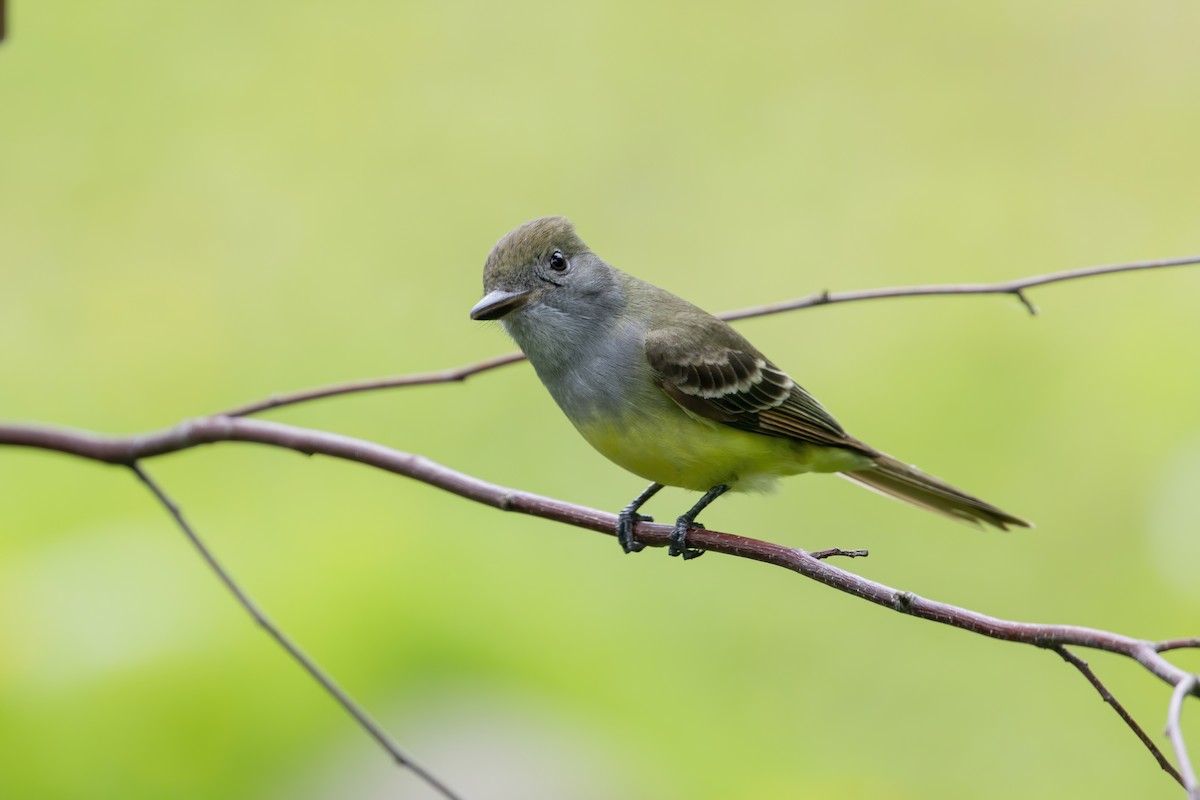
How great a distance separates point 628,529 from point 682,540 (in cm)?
15

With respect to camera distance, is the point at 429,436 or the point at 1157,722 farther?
the point at 429,436

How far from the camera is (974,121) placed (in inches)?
342

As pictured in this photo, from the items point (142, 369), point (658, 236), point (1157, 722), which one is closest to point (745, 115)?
point (658, 236)

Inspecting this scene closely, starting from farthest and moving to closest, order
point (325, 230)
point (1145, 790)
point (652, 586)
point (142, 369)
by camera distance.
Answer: point (325, 230)
point (142, 369)
point (652, 586)
point (1145, 790)

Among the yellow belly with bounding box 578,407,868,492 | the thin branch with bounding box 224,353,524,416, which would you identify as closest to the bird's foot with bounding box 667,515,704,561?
the yellow belly with bounding box 578,407,868,492

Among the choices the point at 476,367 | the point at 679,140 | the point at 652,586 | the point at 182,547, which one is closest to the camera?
the point at 476,367

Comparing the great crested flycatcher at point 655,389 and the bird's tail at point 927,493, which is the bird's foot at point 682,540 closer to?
the great crested flycatcher at point 655,389

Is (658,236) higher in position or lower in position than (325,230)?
higher

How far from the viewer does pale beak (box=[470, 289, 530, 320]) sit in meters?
3.27

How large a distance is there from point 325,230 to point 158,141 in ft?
4.08

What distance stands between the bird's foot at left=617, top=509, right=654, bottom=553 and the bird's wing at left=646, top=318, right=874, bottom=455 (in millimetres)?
353

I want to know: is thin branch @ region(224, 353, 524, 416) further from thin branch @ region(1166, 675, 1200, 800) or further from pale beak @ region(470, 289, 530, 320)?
thin branch @ region(1166, 675, 1200, 800)

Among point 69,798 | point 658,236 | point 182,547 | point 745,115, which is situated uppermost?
point 745,115

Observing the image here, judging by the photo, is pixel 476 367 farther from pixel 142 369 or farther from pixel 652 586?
pixel 142 369
